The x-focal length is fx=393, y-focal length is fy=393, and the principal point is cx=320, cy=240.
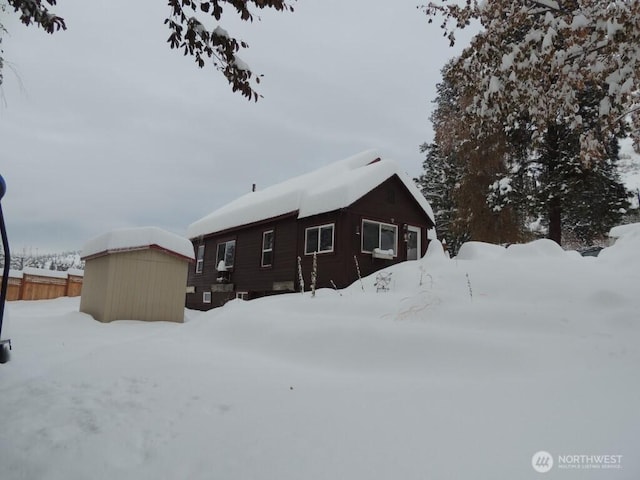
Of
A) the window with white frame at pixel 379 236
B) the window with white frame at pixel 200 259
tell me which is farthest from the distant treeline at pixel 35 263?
the window with white frame at pixel 379 236

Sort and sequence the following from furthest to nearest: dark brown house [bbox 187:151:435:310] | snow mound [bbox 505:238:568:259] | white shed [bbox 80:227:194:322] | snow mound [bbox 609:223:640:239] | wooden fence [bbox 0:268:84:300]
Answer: wooden fence [bbox 0:268:84:300] < dark brown house [bbox 187:151:435:310] < white shed [bbox 80:227:194:322] < snow mound [bbox 505:238:568:259] < snow mound [bbox 609:223:640:239]

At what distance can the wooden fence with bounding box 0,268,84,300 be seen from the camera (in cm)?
1994

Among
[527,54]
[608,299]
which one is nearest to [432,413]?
[608,299]

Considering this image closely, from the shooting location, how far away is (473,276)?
25.7 ft

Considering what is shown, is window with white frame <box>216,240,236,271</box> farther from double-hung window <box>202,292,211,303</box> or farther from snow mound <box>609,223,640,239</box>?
snow mound <box>609,223,640,239</box>

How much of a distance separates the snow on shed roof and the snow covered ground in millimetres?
5414

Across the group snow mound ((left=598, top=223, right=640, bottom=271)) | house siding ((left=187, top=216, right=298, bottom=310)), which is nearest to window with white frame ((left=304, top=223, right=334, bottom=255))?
house siding ((left=187, top=216, right=298, bottom=310))

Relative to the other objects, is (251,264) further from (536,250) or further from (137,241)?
(536,250)

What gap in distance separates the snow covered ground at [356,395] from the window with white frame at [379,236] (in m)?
8.71

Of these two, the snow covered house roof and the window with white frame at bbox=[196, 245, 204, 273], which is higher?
the snow covered house roof

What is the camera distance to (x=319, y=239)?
15266 millimetres

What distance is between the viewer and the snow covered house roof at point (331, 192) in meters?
14.4

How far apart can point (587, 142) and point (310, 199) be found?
9.63 meters

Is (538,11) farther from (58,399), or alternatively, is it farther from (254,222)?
(254,222)
